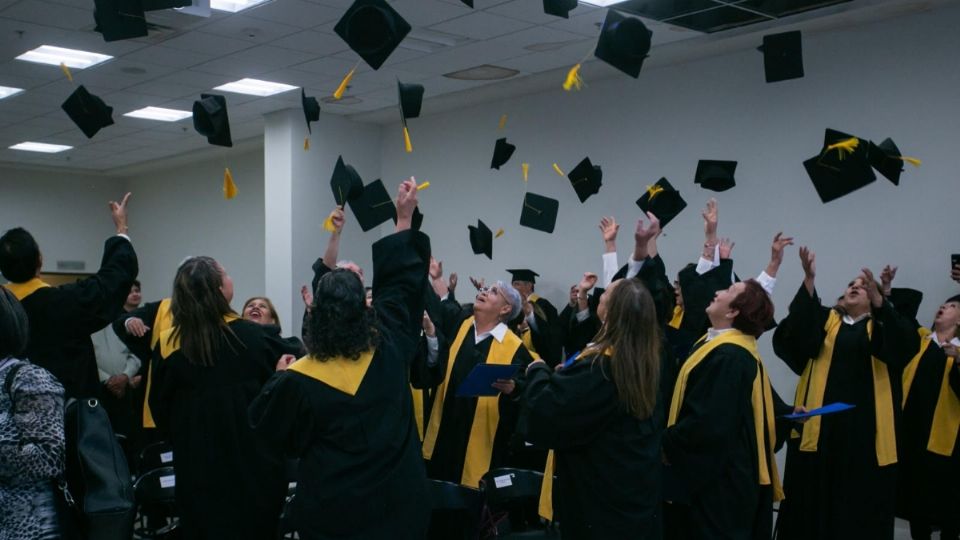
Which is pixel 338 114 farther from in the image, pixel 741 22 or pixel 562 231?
pixel 741 22

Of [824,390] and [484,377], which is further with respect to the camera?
[824,390]

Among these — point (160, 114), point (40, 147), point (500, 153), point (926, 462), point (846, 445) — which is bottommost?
point (926, 462)

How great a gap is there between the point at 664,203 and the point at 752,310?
3.60 m

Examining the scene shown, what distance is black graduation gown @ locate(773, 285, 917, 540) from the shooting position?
518cm

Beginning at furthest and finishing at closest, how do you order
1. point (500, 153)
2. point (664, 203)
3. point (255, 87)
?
point (255, 87)
point (500, 153)
point (664, 203)

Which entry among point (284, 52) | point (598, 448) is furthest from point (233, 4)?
point (598, 448)

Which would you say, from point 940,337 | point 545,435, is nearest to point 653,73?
point 940,337

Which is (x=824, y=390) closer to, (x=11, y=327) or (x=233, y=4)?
(x=11, y=327)

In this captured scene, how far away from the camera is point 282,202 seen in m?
11.2

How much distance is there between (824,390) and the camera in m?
5.32

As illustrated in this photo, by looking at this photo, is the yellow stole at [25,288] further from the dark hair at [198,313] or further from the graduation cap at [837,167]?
the graduation cap at [837,167]

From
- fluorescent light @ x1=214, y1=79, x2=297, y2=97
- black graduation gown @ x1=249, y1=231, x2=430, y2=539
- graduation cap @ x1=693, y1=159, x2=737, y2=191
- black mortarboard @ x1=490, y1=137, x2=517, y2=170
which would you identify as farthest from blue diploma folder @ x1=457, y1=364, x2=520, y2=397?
fluorescent light @ x1=214, y1=79, x2=297, y2=97

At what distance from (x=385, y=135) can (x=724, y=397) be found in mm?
8971

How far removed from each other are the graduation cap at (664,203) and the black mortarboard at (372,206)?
205 centimetres
